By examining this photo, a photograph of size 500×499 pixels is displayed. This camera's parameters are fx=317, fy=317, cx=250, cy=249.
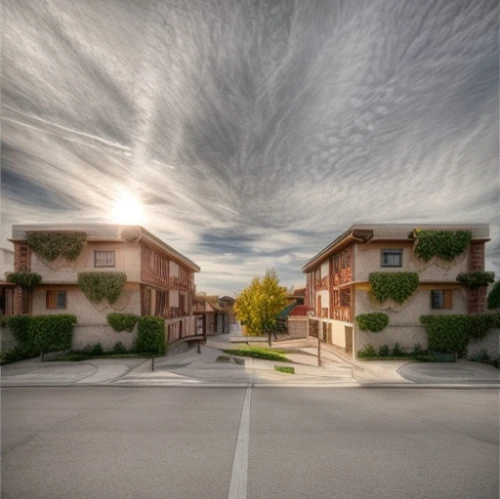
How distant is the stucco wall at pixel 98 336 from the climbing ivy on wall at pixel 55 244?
5194mm

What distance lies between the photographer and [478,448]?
25.2ft

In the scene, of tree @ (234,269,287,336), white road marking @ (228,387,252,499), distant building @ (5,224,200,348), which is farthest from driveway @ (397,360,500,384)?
distant building @ (5,224,200,348)

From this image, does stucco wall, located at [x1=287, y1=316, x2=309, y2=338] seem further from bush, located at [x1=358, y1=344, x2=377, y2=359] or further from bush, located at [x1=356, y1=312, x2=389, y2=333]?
bush, located at [x1=356, y1=312, x2=389, y2=333]

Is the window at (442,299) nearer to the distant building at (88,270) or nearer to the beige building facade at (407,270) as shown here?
the beige building facade at (407,270)

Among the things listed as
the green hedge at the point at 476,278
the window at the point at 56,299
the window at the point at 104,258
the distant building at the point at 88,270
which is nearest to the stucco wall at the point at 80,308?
the distant building at the point at 88,270

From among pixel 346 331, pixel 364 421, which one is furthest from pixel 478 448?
pixel 346 331

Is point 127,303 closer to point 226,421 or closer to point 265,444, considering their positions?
point 226,421

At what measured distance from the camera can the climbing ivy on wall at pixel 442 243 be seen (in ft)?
74.2

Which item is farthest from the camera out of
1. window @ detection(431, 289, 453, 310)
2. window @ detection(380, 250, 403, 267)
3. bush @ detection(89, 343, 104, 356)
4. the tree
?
the tree

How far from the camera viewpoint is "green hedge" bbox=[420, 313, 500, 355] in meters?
21.9

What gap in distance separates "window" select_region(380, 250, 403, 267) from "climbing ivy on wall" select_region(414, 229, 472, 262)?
1.24m

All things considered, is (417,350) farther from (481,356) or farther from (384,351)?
(481,356)

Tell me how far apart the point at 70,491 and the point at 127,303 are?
18.3m

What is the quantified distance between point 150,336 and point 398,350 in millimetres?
17724
